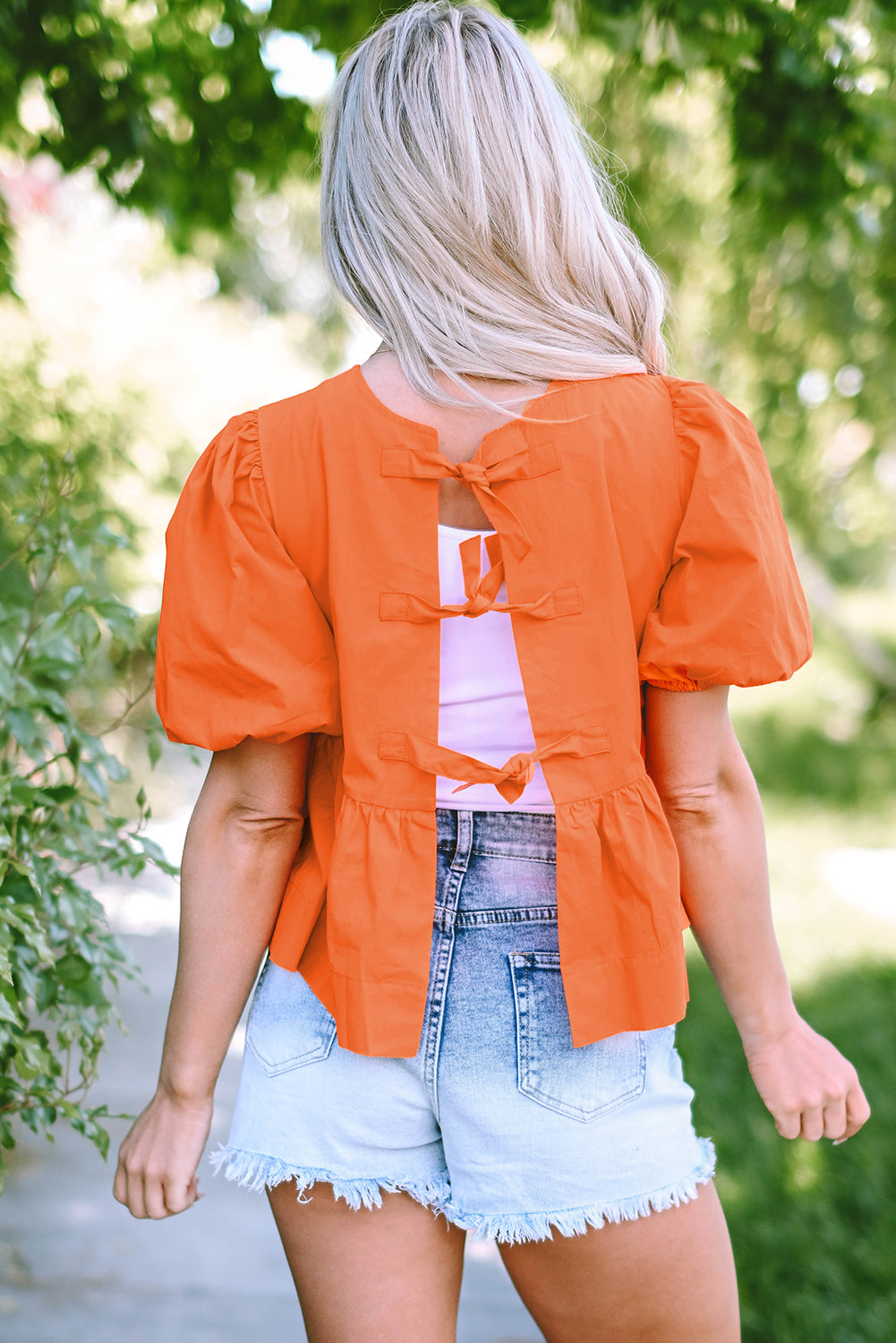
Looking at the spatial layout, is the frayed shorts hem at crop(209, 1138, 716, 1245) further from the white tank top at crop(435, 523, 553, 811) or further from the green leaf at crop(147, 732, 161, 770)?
the green leaf at crop(147, 732, 161, 770)

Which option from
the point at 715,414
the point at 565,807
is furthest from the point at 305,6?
the point at 565,807

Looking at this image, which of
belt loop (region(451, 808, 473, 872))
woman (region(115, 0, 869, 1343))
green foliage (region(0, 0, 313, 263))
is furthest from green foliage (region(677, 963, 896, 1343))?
green foliage (region(0, 0, 313, 263))

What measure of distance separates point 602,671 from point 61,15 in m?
2.22

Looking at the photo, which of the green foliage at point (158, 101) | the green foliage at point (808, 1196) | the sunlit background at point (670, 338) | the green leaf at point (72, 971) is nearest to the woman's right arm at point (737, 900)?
the sunlit background at point (670, 338)

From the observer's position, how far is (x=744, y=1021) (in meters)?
1.38

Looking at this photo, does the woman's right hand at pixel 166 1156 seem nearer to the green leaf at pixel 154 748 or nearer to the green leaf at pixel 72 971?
the green leaf at pixel 72 971

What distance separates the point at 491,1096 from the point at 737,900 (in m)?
0.36

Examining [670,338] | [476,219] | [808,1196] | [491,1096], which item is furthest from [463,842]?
[808,1196]

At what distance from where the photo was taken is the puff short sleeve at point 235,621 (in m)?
1.23

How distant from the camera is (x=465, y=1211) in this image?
1262mm

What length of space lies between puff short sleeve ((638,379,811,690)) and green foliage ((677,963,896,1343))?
6.46 ft

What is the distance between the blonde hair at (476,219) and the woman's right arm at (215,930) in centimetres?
49

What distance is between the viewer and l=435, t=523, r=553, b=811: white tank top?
49.7 inches

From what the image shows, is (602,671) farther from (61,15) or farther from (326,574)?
(61,15)
